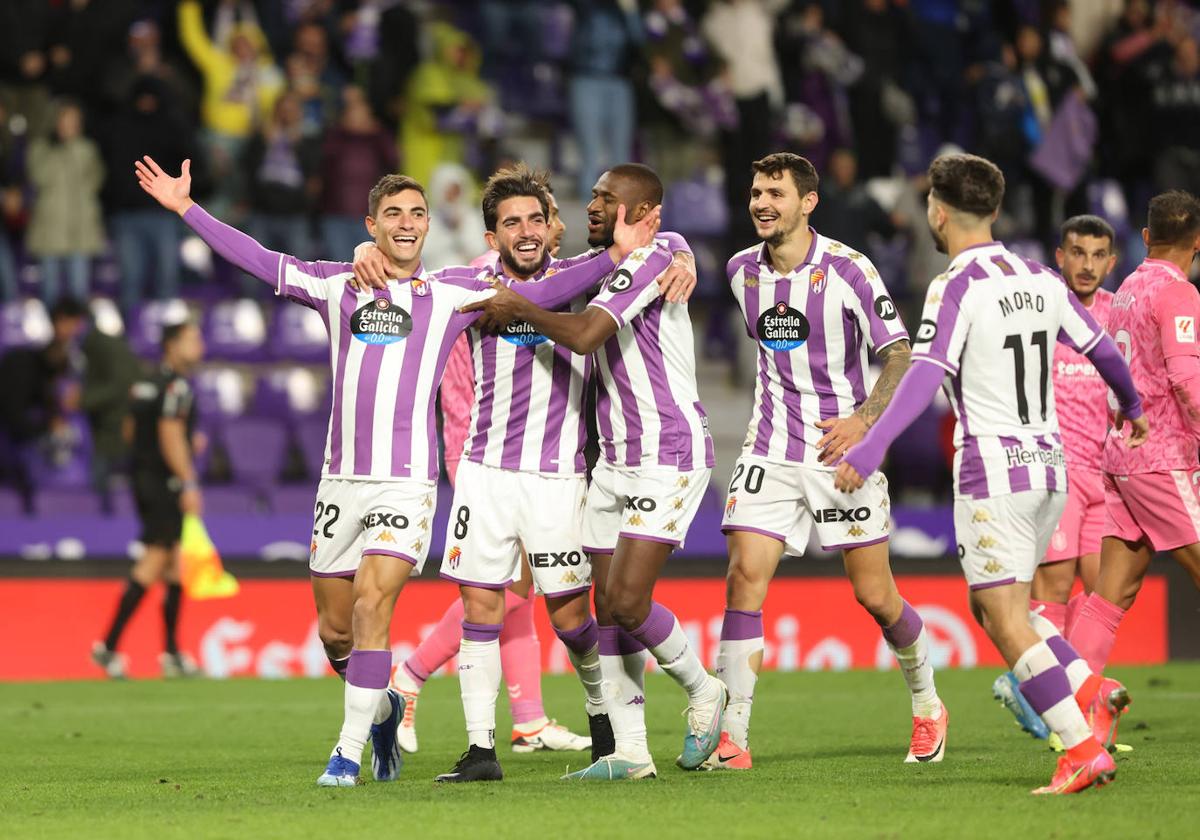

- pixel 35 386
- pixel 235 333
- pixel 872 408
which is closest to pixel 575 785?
pixel 872 408

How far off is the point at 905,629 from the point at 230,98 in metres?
10.7

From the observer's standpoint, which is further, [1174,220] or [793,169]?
[1174,220]

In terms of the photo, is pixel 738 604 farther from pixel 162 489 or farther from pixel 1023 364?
pixel 162 489

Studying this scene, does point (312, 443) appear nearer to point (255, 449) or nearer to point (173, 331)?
point (255, 449)

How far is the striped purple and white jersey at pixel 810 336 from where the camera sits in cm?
744

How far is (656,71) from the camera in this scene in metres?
17.3

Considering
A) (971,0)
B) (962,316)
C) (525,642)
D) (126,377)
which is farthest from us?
(971,0)

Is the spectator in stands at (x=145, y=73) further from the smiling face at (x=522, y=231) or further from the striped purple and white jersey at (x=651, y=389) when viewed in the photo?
the striped purple and white jersey at (x=651, y=389)

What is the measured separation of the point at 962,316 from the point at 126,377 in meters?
9.39

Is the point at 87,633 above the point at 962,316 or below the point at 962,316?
below

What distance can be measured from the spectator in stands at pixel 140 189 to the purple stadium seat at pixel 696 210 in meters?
4.52

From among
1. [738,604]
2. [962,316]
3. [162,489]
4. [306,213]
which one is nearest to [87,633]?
[162,489]

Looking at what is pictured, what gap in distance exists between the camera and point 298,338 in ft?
51.8

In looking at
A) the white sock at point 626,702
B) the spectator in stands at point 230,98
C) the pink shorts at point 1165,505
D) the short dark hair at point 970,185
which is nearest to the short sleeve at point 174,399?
the spectator in stands at point 230,98
